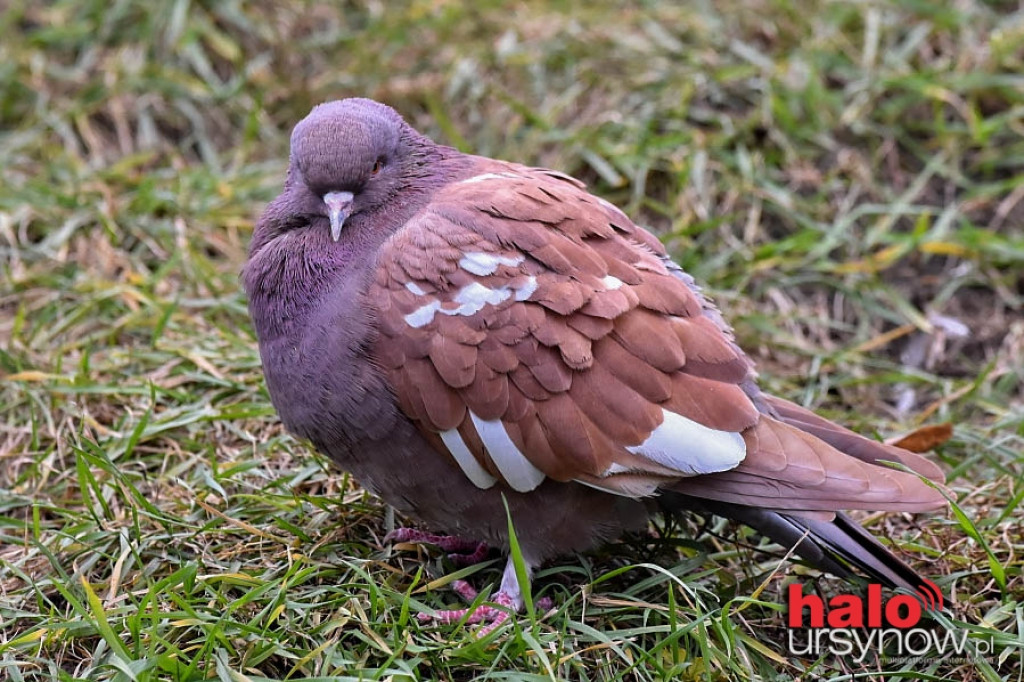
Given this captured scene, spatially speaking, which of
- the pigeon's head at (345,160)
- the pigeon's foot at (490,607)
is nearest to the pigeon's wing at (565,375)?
the pigeon's head at (345,160)

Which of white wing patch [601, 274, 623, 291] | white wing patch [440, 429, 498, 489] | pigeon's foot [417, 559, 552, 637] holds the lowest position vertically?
pigeon's foot [417, 559, 552, 637]

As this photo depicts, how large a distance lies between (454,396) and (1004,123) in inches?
152

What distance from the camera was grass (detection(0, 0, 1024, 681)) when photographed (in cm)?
352

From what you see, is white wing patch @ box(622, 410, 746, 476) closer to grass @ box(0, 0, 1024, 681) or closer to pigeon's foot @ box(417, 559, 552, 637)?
grass @ box(0, 0, 1024, 681)

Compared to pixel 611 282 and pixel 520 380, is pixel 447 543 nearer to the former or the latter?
pixel 520 380

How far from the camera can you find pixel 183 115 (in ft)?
21.3

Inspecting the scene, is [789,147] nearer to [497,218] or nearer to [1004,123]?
[1004,123]

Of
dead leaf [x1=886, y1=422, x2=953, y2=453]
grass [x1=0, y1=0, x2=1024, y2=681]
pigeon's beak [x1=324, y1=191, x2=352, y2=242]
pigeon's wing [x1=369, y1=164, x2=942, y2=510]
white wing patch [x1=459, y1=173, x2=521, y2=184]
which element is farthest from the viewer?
dead leaf [x1=886, y1=422, x2=953, y2=453]

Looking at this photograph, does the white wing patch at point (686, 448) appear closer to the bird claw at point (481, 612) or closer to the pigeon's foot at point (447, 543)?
the bird claw at point (481, 612)

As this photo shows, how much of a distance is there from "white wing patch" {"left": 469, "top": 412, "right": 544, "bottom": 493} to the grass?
1.46 feet

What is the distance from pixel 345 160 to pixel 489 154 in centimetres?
242

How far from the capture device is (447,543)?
13.0 ft

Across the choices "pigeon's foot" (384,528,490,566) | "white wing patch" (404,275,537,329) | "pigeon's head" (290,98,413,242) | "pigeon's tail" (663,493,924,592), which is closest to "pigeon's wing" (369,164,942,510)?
"white wing patch" (404,275,537,329)

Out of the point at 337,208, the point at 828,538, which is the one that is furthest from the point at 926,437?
the point at 337,208
